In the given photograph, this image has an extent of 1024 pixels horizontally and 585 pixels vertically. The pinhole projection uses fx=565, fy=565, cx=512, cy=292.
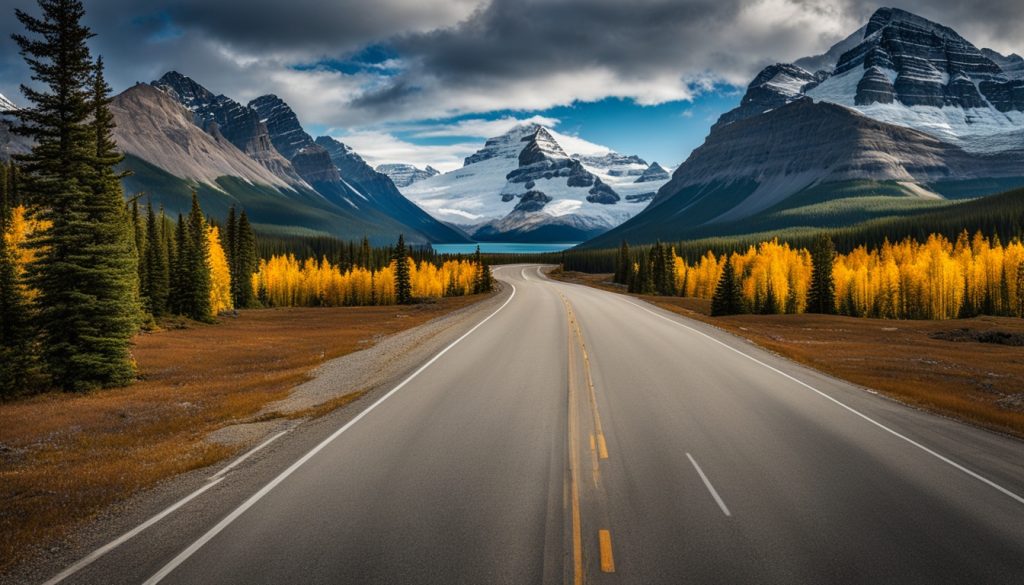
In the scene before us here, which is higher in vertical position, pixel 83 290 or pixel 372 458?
pixel 83 290

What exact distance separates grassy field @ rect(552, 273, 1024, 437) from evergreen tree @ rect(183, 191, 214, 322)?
55484mm

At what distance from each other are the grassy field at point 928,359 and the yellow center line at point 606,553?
13.3 meters

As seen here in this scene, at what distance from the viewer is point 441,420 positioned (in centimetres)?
1447

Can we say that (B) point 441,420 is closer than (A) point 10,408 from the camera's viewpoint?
Yes

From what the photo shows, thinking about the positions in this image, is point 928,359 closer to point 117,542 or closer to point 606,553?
point 606,553

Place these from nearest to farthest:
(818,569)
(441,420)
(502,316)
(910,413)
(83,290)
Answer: (818,569) < (441,420) < (910,413) < (83,290) < (502,316)

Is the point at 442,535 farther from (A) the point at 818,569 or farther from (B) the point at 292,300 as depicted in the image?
(B) the point at 292,300

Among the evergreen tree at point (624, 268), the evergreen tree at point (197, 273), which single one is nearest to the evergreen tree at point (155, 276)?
the evergreen tree at point (197, 273)

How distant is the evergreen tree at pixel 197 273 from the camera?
62.5 meters

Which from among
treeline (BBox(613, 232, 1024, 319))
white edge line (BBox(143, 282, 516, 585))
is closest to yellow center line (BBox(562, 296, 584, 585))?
white edge line (BBox(143, 282, 516, 585))

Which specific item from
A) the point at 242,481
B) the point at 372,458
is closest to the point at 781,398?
the point at 372,458

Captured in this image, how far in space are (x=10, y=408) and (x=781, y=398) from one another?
26.0 m

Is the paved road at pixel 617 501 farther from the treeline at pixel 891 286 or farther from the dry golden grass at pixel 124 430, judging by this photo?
the treeline at pixel 891 286

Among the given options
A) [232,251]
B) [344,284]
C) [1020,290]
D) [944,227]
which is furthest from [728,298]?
[944,227]
